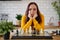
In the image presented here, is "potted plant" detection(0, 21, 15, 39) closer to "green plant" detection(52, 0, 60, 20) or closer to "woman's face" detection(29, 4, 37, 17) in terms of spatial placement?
"woman's face" detection(29, 4, 37, 17)

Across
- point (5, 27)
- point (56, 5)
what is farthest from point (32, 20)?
point (56, 5)

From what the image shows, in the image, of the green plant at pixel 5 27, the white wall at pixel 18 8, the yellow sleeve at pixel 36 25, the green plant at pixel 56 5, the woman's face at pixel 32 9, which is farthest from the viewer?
the white wall at pixel 18 8

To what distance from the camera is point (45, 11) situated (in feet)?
15.2

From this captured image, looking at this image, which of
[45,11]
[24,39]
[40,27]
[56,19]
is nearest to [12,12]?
[45,11]

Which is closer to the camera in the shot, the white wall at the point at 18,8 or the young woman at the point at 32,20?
the young woman at the point at 32,20

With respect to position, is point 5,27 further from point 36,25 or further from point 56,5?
point 56,5

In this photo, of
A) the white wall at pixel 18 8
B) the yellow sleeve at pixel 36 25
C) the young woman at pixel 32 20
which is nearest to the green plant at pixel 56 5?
the white wall at pixel 18 8

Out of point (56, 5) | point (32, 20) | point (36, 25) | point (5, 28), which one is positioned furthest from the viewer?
point (56, 5)

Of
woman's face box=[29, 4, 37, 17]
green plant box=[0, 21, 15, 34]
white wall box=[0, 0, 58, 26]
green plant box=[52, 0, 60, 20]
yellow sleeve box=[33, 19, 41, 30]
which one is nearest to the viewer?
green plant box=[0, 21, 15, 34]

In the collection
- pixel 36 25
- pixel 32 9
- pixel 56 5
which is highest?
pixel 56 5

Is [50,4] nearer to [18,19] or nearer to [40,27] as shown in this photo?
[18,19]

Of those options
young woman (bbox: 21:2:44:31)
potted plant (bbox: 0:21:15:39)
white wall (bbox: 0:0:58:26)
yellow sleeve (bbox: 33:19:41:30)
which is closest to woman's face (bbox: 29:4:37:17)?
young woman (bbox: 21:2:44:31)

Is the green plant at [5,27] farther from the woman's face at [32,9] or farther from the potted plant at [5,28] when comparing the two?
the woman's face at [32,9]

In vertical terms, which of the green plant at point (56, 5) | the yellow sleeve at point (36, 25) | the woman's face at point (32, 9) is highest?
the green plant at point (56, 5)
